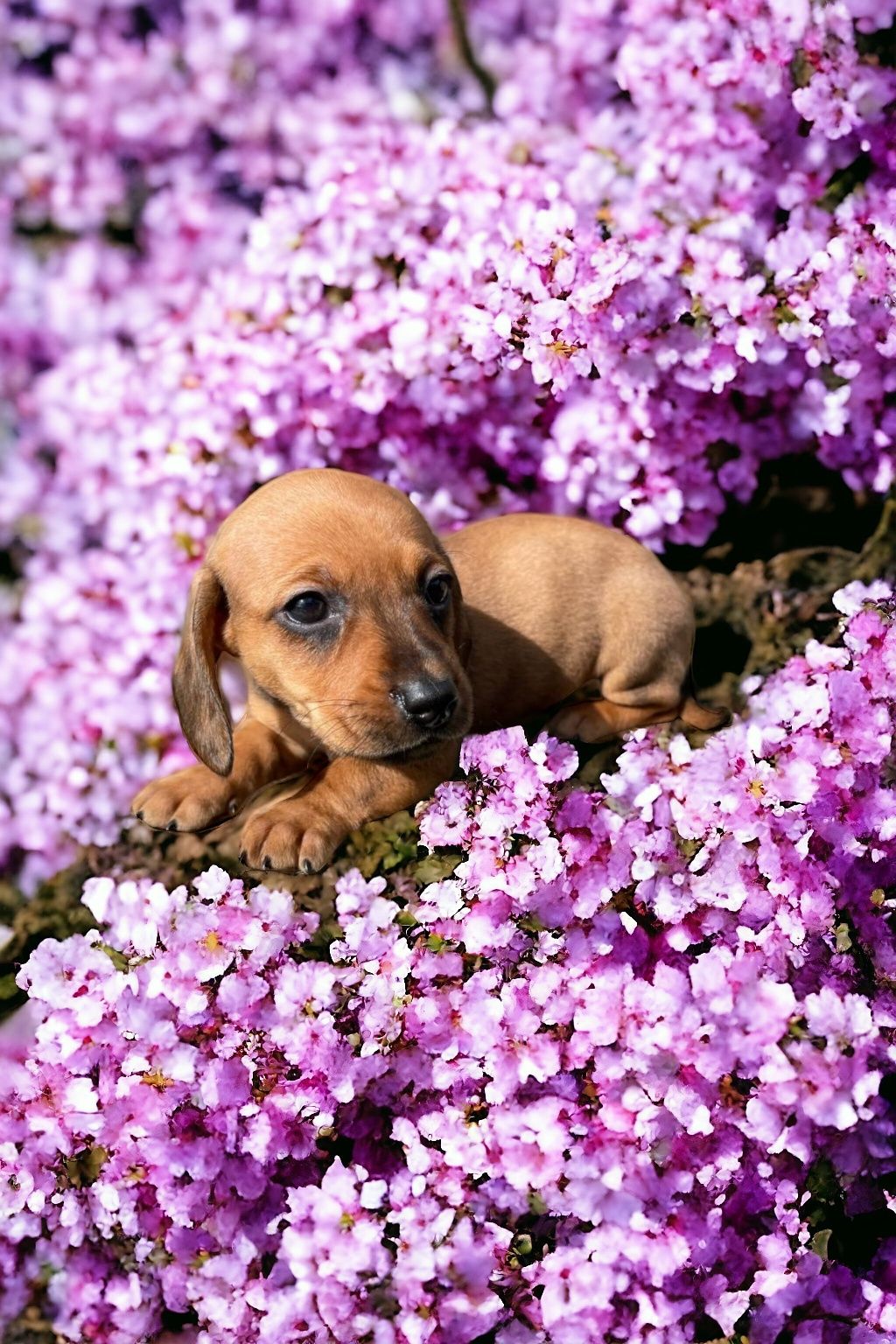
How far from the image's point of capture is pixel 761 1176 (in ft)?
11.4

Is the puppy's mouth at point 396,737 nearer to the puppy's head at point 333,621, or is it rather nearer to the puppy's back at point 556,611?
the puppy's head at point 333,621

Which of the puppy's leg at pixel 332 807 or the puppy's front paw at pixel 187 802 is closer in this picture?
the puppy's leg at pixel 332 807

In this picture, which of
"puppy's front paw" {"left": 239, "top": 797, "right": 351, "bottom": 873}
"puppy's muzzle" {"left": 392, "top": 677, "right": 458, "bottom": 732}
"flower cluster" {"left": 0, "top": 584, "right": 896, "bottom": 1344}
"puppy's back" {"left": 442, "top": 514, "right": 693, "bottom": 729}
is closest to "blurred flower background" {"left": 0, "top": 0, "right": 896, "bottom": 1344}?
"flower cluster" {"left": 0, "top": 584, "right": 896, "bottom": 1344}

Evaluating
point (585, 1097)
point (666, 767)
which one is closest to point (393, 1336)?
point (585, 1097)

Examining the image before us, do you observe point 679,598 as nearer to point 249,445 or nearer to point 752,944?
point 752,944

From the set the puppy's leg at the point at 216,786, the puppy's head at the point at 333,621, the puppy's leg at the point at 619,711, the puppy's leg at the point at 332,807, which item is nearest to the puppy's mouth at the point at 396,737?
the puppy's head at the point at 333,621

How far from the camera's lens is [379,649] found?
368cm

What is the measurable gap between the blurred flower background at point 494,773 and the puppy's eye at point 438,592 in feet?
1.51

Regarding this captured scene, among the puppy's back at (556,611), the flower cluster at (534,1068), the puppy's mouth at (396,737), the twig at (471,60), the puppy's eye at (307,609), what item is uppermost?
the twig at (471,60)

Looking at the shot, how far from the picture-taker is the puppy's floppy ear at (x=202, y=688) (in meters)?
3.87

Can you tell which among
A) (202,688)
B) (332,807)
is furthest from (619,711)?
(202,688)

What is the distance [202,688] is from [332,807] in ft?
1.74

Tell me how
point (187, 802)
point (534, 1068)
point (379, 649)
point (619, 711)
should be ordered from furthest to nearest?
1. point (619, 711)
2. point (187, 802)
3. point (379, 649)
4. point (534, 1068)

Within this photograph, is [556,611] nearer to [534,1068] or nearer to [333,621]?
[333,621]
